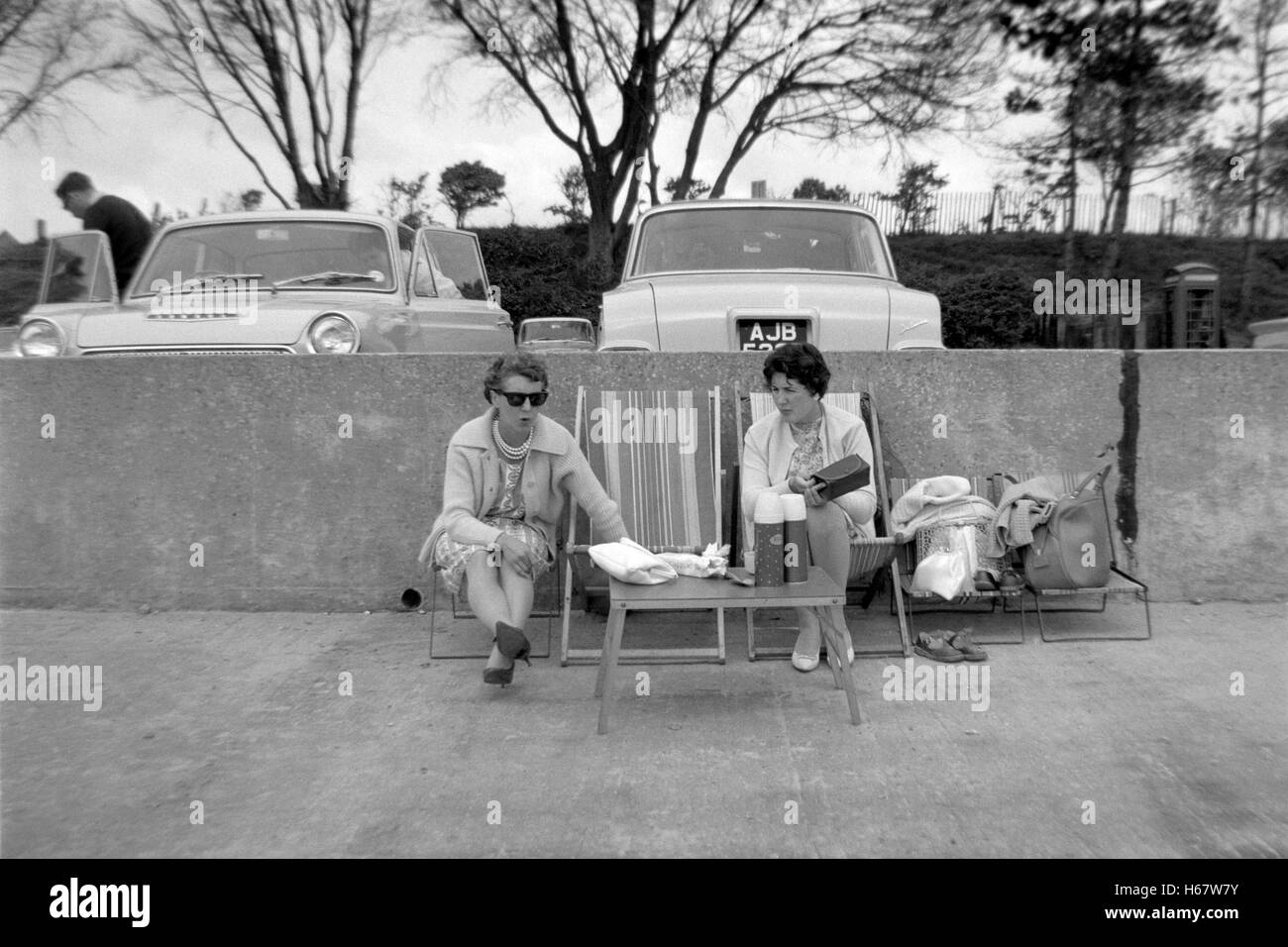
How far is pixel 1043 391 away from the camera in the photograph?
5137 mm

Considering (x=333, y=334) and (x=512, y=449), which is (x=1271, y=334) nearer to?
(x=512, y=449)

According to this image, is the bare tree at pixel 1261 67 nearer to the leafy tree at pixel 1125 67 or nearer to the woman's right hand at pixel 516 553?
the leafy tree at pixel 1125 67

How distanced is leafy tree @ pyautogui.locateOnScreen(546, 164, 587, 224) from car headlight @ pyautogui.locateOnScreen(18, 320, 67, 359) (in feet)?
48.4

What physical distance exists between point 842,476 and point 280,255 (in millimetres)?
4201

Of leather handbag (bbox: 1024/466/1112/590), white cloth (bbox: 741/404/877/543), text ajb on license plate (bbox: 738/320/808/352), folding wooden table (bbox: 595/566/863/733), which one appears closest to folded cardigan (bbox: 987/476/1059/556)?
leather handbag (bbox: 1024/466/1112/590)

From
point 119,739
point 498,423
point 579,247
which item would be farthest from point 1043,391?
point 579,247

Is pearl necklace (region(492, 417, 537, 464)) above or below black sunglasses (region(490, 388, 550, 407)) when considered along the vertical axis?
below

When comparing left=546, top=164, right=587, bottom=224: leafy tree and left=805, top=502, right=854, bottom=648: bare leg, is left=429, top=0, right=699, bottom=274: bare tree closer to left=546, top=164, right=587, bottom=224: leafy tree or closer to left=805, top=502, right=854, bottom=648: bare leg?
left=546, top=164, right=587, bottom=224: leafy tree

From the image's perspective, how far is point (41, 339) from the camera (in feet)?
18.4

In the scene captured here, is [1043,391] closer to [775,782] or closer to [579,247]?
[775,782]

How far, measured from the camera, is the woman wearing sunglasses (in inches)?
158

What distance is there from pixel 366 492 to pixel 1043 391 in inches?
141

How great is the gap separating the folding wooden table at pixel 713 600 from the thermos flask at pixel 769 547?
45 mm

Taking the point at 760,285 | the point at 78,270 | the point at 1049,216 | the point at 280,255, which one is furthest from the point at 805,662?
the point at 1049,216
